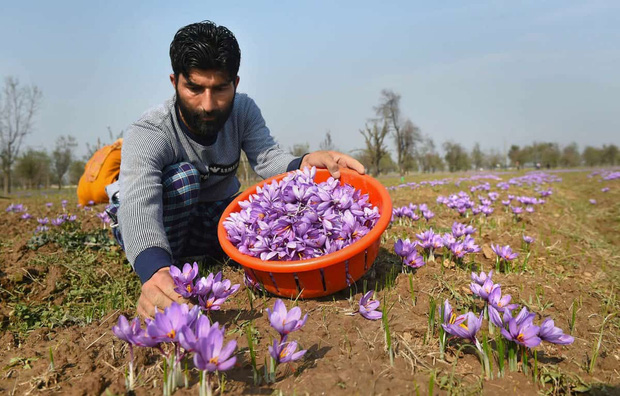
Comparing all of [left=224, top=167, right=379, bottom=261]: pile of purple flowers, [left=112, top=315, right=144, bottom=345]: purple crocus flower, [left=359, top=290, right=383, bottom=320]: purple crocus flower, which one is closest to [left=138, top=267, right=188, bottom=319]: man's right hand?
[left=112, top=315, right=144, bottom=345]: purple crocus flower

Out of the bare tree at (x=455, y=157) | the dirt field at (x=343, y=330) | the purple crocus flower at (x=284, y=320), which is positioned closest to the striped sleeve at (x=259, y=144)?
the dirt field at (x=343, y=330)

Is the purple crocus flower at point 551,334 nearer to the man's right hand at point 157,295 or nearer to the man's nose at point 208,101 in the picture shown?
the man's right hand at point 157,295

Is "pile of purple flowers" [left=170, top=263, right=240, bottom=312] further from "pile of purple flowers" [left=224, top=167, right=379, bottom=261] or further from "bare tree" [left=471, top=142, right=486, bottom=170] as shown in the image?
"bare tree" [left=471, top=142, right=486, bottom=170]

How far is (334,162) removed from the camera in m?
2.29

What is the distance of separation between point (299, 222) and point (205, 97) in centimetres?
98

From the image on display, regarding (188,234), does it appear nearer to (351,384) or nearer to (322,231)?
(322,231)

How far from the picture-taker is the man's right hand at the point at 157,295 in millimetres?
1451


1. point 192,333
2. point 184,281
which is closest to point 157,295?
point 184,281

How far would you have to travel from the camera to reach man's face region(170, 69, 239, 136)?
2070 millimetres

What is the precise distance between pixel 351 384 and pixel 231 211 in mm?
1311

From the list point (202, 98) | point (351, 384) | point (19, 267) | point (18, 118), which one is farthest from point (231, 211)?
point (18, 118)

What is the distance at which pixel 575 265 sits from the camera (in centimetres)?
278

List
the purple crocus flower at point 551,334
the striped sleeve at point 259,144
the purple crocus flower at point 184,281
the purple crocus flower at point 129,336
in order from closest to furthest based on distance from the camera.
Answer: the purple crocus flower at point 129,336, the purple crocus flower at point 551,334, the purple crocus flower at point 184,281, the striped sleeve at point 259,144

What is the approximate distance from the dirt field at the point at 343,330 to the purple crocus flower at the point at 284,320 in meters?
0.16
